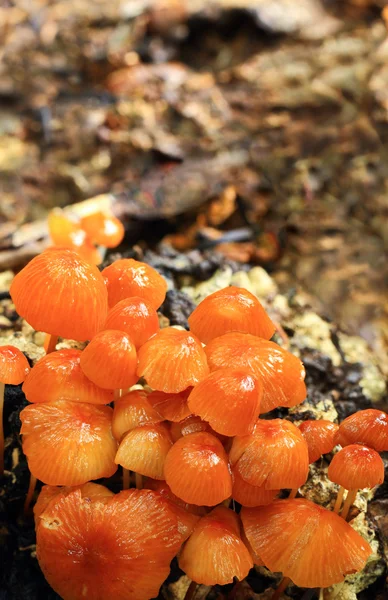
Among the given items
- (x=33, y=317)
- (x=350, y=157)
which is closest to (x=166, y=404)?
(x=33, y=317)

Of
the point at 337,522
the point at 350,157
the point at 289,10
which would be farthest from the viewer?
the point at 289,10

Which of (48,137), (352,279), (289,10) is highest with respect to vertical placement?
(289,10)

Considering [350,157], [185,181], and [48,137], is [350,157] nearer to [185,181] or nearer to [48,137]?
[185,181]

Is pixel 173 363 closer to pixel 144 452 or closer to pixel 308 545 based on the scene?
pixel 144 452

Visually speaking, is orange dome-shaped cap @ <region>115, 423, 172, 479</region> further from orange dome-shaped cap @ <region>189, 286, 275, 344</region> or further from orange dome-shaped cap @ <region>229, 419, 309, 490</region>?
orange dome-shaped cap @ <region>189, 286, 275, 344</region>

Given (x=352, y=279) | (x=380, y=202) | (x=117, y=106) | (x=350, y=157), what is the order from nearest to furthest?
(x=352, y=279) < (x=380, y=202) < (x=350, y=157) < (x=117, y=106)

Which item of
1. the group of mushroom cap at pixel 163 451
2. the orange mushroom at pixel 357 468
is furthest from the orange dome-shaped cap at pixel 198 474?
the orange mushroom at pixel 357 468
